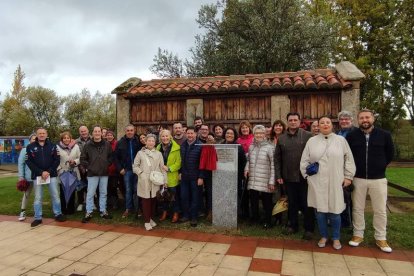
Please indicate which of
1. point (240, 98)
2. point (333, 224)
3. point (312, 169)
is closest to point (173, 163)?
point (312, 169)

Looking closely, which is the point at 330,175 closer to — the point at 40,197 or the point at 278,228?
the point at 278,228

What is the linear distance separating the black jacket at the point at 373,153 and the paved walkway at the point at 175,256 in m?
1.14

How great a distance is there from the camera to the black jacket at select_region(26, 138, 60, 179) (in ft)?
19.5

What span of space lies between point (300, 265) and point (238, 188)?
2.14 metres

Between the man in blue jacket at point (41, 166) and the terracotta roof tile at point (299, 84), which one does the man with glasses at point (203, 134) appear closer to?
the terracotta roof tile at point (299, 84)

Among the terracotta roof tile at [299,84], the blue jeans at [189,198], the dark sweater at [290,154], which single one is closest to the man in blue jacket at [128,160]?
the blue jeans at [189,198]

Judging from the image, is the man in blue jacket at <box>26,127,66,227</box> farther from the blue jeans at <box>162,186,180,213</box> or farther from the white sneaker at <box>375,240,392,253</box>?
the white sneaker at <box>375,240,392,253</box>

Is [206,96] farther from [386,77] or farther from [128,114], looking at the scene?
[386,77]

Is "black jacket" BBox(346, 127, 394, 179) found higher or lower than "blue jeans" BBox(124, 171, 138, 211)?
higher

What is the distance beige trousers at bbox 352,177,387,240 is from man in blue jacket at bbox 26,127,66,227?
542 centimetres

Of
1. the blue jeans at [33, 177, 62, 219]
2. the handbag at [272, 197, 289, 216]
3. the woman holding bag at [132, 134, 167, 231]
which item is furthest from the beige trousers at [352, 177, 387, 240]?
the blue jeans at [33, 177, 62, 219]

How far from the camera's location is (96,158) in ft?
20.4

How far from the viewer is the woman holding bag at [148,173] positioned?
5.63m

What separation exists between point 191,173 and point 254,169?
46.0 inches
